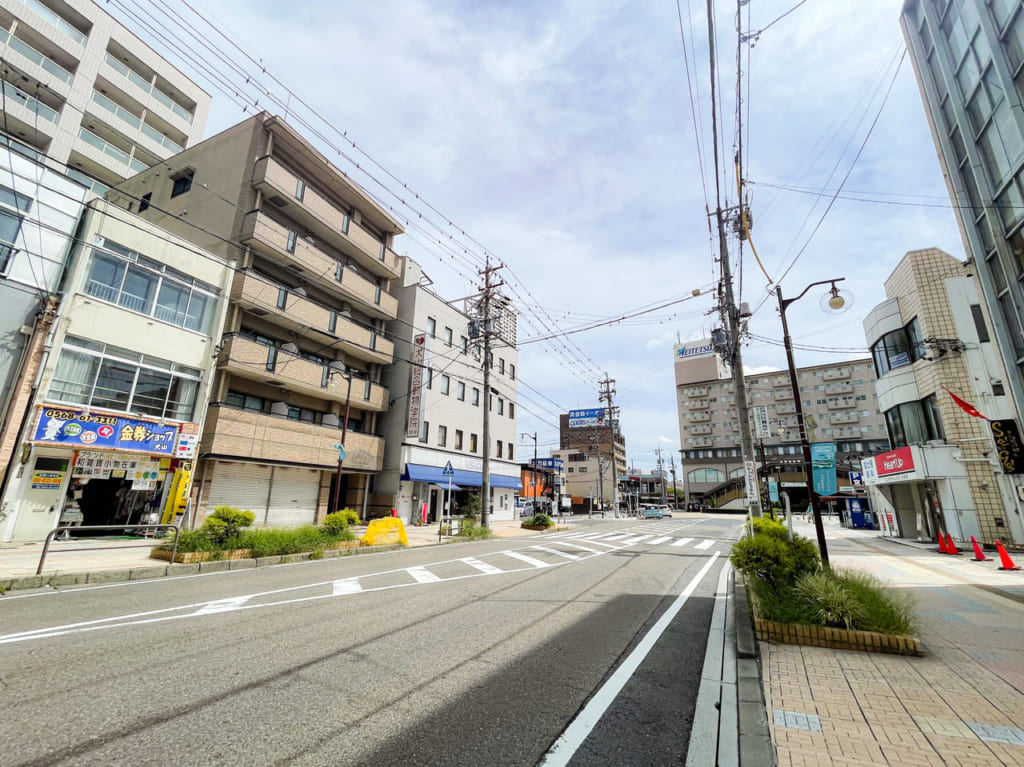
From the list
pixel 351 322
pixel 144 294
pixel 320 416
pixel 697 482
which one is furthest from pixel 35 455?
pixel 697 482

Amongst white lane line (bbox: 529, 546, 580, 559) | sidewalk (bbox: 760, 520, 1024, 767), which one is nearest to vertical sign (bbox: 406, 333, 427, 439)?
white lane line (bbox: 529, 546, 580, 559)

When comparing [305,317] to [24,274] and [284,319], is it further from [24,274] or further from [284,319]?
[24,274]

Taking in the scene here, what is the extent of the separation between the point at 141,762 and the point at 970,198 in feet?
54.7

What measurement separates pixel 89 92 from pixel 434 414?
27.3 m

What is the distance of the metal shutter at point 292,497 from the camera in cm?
1975

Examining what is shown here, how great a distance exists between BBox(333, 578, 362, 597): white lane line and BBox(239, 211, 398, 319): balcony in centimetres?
1550

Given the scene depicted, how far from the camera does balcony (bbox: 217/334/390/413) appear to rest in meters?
17.9

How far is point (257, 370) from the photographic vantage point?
18547 mm

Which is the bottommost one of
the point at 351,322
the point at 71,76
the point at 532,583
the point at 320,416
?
the point at 532,583

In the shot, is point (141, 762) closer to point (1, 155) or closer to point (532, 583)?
point (532, 583)

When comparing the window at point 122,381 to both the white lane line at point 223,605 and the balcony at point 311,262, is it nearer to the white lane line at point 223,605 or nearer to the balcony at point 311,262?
the balcony at point 311,262

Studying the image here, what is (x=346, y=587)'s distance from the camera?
8.25 m

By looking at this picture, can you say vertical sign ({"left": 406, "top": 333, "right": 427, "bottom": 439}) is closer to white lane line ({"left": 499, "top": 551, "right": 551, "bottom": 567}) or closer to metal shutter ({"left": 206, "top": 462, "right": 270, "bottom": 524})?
metal shutter ({"left": 206, "top": 462, "right": 270, "bottom": 524})

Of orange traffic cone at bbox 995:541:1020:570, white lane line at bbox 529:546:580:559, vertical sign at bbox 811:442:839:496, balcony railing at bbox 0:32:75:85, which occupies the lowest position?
white lane line at bbox 529:546:580:559
